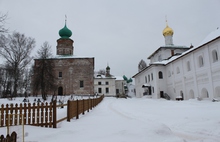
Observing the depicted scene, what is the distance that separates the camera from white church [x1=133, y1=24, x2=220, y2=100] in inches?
825

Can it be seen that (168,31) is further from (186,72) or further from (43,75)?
(43,75)

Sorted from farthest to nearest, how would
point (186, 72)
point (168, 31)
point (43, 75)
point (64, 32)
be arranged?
point (64, 32) < point (168, 31) < point (43, 75) < point (186, 72)

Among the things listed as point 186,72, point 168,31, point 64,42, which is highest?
point 168,31

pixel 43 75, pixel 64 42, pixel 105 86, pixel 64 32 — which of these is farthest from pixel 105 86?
pixel 43 75

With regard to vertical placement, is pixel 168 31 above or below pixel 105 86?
above

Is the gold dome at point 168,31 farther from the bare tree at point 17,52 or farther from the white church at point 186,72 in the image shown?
the bare tree at point 17,52

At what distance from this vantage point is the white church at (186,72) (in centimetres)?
2095

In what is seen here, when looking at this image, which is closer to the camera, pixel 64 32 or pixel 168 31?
pixel 168 31

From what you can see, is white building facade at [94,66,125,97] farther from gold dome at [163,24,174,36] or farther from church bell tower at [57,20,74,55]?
gold dome at [163,24,174,36]

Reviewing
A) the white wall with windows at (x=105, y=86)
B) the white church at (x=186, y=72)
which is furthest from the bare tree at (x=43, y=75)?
the white wall with windows at (x=105, y=86)

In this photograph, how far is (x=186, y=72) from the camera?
26.8 m

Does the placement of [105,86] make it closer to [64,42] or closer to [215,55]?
[64,42]

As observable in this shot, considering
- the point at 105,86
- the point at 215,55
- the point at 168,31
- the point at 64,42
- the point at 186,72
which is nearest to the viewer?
the point at 215,55

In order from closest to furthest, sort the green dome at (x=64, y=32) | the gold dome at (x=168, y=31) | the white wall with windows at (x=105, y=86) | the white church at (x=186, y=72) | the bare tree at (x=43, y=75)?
the white church at (x=186, y=72) → the bare tree at (x=43, y=75) → the gold dome at (x=168, y=31) → the green dome at (x=64, y=32) → the white wall with windows at (x=105, y=86)
